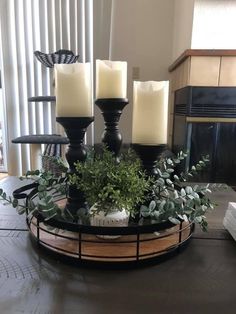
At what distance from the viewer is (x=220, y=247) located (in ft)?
2.02

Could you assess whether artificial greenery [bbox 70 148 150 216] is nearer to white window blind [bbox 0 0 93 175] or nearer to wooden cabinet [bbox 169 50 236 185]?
wooden cabinet [bbox 169 50 236 185]

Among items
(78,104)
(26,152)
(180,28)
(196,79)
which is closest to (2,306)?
(78,104)

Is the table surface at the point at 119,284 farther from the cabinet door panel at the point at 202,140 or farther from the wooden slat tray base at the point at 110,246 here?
the cabinet door panel at the point at 202,140

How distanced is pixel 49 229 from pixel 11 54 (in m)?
2.44

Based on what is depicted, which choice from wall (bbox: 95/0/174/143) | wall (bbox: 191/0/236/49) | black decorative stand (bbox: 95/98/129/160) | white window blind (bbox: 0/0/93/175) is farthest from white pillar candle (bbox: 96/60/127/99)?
white window blind (bbox: 0/0/93/175)

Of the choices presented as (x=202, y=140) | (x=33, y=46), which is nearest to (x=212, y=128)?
(x=202, y=140)

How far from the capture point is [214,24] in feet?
6.09

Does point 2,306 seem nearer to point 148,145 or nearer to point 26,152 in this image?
point 148,145

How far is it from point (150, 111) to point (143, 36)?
217cm

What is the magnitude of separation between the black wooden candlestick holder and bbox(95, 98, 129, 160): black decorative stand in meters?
0.06

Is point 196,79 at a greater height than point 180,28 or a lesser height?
lesser

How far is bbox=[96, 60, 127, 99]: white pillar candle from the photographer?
27.4 inches

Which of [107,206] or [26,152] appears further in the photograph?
[26,152]

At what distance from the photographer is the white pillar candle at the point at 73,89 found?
62 cm
